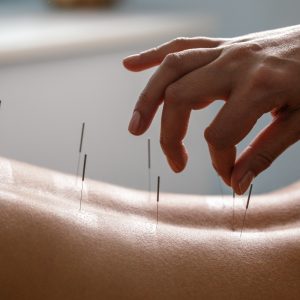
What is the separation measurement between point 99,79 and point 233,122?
1.48 meters

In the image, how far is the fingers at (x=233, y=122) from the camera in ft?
2.86

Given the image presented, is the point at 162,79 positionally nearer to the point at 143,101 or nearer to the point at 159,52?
the point at 143,101

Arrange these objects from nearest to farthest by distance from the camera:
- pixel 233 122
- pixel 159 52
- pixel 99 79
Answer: pixel 233 122
pixel 159 52
pixel 99 79

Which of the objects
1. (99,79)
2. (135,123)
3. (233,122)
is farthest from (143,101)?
(99,79)

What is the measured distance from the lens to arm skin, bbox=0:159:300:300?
81 cm

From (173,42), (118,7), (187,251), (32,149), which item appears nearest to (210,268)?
(187,251)

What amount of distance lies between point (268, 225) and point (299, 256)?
0.16 meters

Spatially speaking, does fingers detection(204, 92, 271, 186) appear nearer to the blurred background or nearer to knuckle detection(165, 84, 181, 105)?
knuckle detection(165, 84, 181, 105)

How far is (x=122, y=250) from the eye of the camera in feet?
2.88

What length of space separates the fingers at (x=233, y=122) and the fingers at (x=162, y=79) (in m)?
0.09

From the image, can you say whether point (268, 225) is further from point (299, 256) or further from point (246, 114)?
point (246, 114)

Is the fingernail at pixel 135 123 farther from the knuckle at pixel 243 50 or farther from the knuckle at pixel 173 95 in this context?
the knuckle at pixel 243 50

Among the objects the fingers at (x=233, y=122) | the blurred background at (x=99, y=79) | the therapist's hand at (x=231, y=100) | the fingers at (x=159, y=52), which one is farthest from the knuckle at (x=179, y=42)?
the blurred background at (x=99, y=79)

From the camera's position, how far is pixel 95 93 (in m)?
2.31
